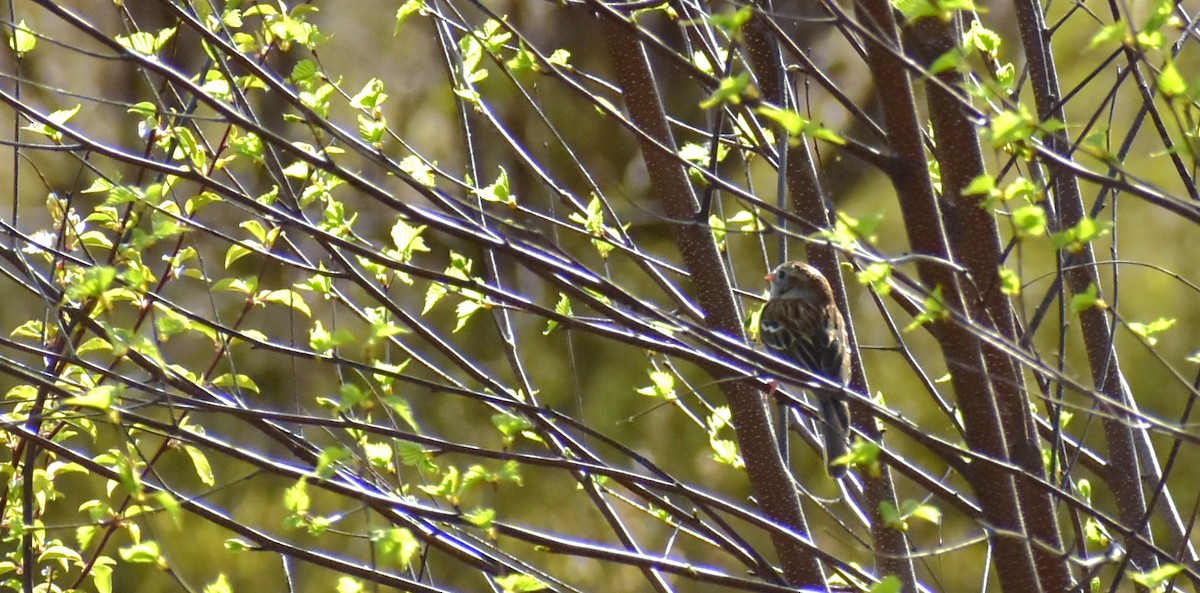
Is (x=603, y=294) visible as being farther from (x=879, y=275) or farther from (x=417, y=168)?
(x=417, y=168)

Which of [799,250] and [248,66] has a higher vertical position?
[248,66]

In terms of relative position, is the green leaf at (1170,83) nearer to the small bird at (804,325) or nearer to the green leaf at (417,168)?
Result: the green leaf at (417,168)

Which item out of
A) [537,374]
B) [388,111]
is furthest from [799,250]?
[388,111]

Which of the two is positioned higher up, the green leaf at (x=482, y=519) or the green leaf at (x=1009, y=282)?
the green leaf at (x=1009, y=282)

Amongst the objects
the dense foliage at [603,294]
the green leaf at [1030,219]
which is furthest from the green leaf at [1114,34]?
the green leaf at [1030,219]

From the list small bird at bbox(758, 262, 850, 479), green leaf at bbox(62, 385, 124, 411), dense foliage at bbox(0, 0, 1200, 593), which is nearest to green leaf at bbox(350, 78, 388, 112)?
dense foliage at bbox(0, 0, 1200, 593)

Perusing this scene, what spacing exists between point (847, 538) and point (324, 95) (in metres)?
3.13

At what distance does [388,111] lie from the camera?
21.5 feet

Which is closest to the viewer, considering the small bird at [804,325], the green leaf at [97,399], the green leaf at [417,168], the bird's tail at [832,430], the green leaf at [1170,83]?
the green leaf at [1170,83]

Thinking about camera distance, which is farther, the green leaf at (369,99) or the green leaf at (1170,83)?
the green leaf at (369,99)

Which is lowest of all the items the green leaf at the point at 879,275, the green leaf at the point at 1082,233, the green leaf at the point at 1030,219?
the green leaf at the point at 879,275

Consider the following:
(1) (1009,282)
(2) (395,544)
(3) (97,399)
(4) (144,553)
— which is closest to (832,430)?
(1) (1009,282)

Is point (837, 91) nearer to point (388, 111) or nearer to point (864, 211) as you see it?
point (864, 211)

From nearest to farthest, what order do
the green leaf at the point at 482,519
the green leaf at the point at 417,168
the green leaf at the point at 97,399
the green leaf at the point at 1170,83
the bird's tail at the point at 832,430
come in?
the green leaf at the point at 1170,83 < the green leaf at the point at 97,399 < the green leaf at the point at 482,519 < the green leaf at the point at 417,168 < the bird's tail at the point at 832,430
